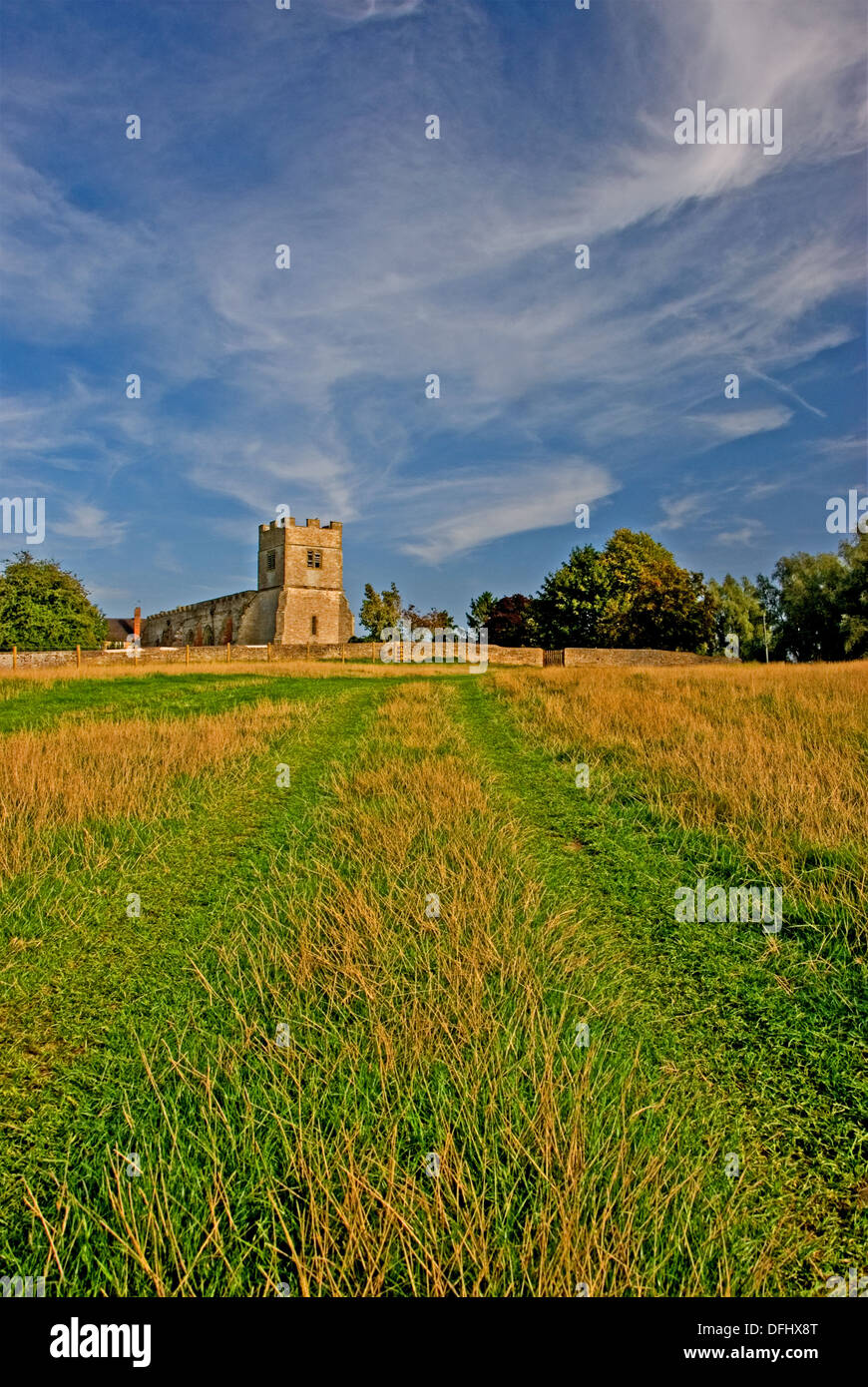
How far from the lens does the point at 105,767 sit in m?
8.55

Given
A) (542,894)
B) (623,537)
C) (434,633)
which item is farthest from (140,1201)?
(434,633)

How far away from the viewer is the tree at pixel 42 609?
53125 millimetres

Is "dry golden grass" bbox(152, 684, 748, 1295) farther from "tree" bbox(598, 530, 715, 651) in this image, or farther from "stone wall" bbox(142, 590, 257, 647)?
"stone wall" bbox(142, 590, 257, 647)

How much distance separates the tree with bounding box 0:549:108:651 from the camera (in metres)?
53.1

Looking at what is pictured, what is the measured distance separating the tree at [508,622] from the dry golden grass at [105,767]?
218ft

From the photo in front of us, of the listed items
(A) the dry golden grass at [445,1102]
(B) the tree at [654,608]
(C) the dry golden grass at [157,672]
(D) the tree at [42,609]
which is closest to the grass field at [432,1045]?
(A) the dry golden grass at [445,1102]

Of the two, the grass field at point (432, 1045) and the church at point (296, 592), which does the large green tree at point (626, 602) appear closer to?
the church at point (296, 592)

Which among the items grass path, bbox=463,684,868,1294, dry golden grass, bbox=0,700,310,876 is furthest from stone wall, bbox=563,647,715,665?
grass path, bbox=463,684,868,1294

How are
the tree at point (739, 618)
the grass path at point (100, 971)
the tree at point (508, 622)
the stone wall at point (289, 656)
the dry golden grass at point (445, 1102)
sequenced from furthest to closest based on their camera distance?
1. the tree at point (508, 622)
2. the tree at point (739, 618)
3. the stone wall at point (289, 656)
4. the grass path at point (100, 971)
5. the dry golden grass at point (445, 1102)

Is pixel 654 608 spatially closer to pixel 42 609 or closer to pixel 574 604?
Answer: pixel 574 604

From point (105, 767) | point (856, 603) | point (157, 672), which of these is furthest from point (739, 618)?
point (105, 767)

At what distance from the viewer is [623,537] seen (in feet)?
201

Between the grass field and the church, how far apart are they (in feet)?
203
